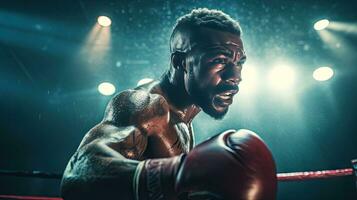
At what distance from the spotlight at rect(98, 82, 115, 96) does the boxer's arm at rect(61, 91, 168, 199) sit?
4130mm

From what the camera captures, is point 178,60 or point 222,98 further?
point 178,60

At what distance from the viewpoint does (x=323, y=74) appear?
218 inches

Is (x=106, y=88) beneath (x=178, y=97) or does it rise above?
above

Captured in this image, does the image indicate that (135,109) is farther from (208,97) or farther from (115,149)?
(208,97)

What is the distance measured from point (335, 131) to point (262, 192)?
245 inches

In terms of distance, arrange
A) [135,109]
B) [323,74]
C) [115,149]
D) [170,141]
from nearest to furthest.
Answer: [115,149] < [135,109] < [170,141] < [323,74]

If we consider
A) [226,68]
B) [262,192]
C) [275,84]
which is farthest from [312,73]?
[262,192]

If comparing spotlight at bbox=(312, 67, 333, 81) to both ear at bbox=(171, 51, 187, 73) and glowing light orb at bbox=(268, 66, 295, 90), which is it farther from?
ear at bbox=(171, 51, 187, 73)

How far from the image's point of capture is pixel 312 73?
5.54 metres

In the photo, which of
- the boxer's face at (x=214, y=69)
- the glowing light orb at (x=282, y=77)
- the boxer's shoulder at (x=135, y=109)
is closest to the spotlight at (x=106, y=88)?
the glowing light orb at (x=282, y=77)

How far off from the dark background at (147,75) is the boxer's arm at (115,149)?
3257 mm

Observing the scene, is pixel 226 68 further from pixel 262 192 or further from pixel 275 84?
pixel 275 84

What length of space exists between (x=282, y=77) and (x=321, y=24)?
120cm

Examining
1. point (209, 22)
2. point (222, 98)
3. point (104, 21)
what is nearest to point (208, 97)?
point (222, 98)
